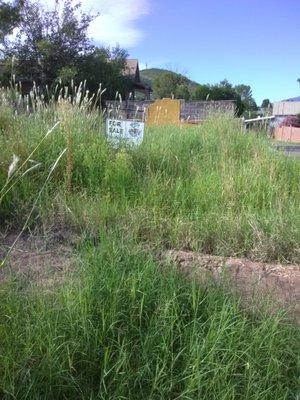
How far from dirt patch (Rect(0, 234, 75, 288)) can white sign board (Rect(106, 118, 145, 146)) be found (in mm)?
2470

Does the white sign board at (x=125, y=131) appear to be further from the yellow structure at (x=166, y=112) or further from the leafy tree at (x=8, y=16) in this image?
the leafy tree at (x=8, y=16)

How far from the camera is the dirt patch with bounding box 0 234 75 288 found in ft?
9.95

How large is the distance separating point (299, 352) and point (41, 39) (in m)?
37.6

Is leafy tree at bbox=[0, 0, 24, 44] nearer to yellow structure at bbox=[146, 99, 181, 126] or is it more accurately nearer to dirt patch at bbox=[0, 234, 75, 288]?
yellow structure at bbox=[146, 99, 181, 126]

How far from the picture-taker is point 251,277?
132 inches

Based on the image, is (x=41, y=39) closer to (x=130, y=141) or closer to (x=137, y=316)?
(x=130, y=141)

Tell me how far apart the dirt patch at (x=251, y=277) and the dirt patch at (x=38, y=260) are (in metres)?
0.64

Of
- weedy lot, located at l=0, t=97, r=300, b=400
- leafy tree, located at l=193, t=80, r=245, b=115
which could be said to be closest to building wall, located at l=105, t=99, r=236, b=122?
weedy lot, located at l=0, t=97, r=300, b=400

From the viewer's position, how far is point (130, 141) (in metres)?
6.10

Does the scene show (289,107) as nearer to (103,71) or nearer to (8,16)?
(103,71)

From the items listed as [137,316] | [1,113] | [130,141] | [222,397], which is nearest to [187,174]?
[130,141]

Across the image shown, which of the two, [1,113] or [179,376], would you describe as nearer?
[179,376]

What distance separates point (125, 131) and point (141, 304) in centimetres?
362

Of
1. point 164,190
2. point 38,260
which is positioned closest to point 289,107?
point 164,190
